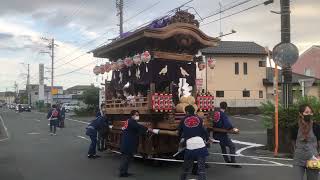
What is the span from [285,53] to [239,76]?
38374 mm

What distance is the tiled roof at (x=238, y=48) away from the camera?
52.9m

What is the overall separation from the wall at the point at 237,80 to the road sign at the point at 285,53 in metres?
37.2

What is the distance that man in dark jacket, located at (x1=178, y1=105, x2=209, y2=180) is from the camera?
9586 mm

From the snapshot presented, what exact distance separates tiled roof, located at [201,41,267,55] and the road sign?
3566cm

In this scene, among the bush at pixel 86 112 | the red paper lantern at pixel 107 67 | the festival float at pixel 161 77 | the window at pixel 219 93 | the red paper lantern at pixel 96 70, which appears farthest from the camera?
the bush at pixel 86 112

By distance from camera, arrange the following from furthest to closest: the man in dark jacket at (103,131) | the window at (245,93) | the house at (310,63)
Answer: the house at (310,63) → the window at (245,93) → the man in dark jacket at (103,131)

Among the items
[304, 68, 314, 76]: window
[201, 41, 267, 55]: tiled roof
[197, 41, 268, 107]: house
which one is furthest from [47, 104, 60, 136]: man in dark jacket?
[304, 68, 314, 76]: window

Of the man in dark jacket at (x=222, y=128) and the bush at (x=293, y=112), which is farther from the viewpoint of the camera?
the bush at (x=293, y=112)

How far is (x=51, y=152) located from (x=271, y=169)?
27.6 ft

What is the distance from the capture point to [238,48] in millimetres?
54562

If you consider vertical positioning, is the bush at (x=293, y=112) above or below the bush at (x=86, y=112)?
above

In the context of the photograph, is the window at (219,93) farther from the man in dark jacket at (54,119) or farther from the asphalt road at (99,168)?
the asphalt road at (99,168)

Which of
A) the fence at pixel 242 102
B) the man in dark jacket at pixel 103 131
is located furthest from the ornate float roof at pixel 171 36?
the fence at pixel 242 102

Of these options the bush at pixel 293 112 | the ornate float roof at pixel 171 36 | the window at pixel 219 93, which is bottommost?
the bush at pixel 293 112
